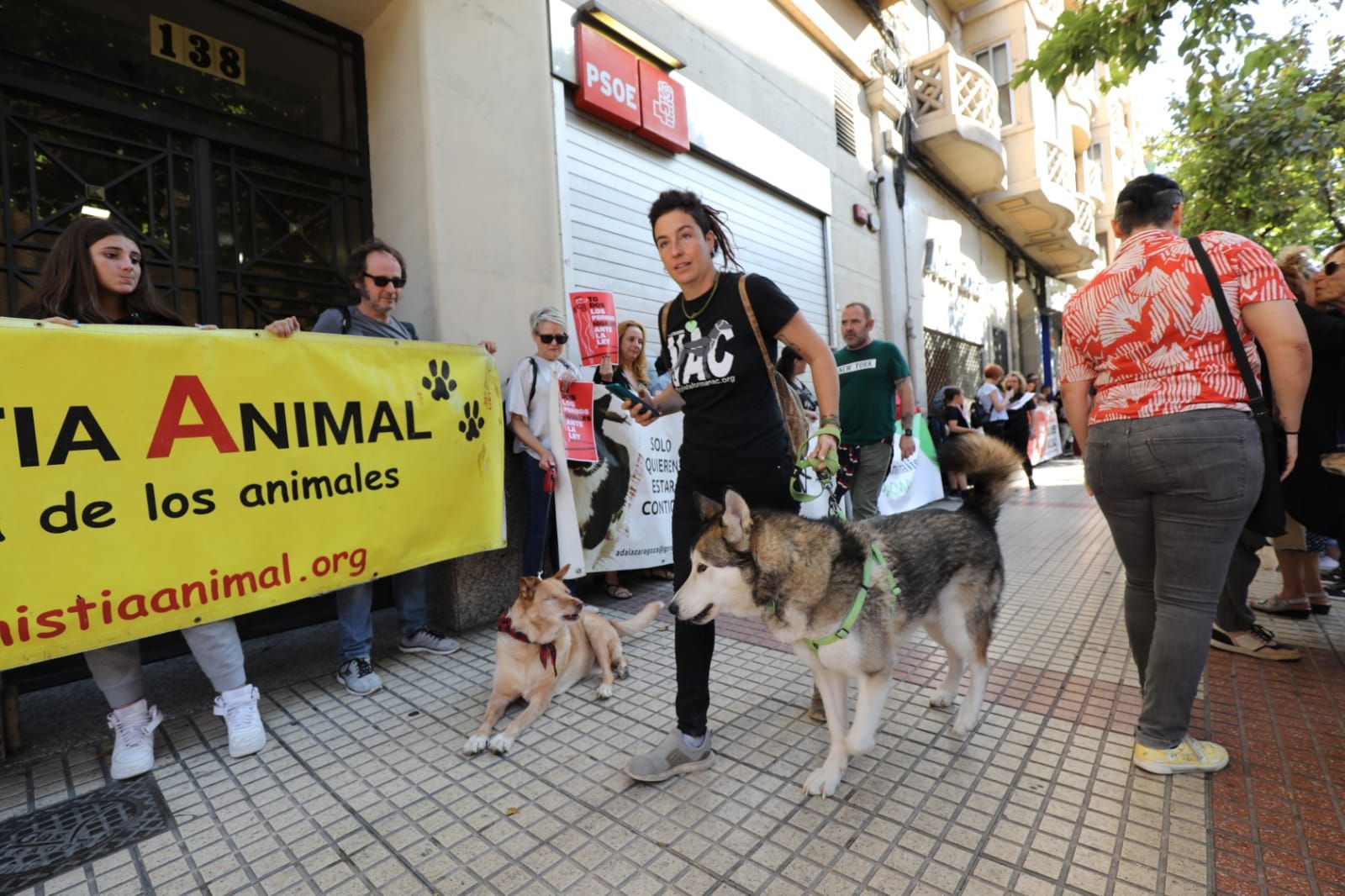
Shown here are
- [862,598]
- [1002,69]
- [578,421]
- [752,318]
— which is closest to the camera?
[862,598]

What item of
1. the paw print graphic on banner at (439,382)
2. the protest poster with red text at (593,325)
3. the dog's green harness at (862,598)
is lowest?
the dog's green harness at (862,598)

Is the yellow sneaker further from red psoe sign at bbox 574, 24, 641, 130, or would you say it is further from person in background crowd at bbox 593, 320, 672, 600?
red psoe sign at bbox 574, 24, 641, 130

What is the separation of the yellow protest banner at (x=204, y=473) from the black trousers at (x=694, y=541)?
73.7 inches

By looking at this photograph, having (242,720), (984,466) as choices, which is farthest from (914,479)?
(242,720)

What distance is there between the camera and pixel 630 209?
6203mm

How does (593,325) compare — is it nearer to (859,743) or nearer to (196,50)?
→ (196,50)

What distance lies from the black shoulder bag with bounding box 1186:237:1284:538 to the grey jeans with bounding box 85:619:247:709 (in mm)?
4338

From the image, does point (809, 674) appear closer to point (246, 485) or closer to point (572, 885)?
point (572, 885)

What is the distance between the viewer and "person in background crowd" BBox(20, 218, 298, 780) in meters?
2.66

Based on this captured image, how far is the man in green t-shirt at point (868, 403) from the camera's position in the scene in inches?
201

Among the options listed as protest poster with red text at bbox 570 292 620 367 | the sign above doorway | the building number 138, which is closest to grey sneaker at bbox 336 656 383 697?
protest poster with red text at bbox 570 292 620 367

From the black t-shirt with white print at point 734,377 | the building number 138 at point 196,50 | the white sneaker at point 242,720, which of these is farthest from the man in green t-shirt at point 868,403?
the building number 138 at point 196,50

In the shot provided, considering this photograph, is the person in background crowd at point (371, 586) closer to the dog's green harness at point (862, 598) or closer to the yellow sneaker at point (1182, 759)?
the dog's green harness at point (862, 598)

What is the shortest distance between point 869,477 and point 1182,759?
3093mm
